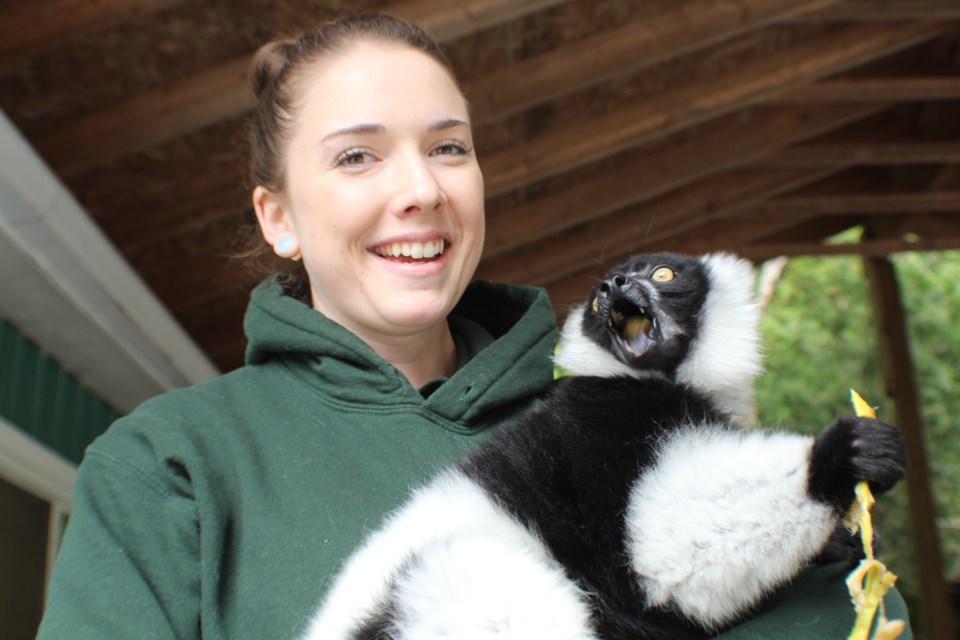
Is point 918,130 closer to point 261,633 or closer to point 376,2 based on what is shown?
point 376,2

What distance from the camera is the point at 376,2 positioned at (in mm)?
3645

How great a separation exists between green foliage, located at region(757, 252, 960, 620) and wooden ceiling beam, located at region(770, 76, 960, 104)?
1022 centimetres

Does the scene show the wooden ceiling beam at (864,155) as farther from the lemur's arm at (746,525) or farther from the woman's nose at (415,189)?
the lemur's arm at (746,525)

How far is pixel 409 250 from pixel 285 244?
0.38 m

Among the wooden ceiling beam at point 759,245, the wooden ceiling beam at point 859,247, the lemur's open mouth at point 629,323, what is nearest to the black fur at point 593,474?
the lemur's open mouth at point 629,323

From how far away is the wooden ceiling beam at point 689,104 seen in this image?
5.11 metres

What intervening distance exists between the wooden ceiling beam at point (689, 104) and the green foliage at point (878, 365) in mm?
10911

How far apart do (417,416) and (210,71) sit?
1902mm

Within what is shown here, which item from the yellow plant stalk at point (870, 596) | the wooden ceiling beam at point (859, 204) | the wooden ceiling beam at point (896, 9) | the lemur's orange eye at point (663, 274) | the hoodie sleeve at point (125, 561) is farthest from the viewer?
the wooden ceiling beam at point (859, 204)

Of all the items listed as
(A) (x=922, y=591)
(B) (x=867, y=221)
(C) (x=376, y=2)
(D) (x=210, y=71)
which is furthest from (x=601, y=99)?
(A) (x=922, y=591)

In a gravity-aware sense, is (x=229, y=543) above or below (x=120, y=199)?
below

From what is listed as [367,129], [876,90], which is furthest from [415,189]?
[876,90]

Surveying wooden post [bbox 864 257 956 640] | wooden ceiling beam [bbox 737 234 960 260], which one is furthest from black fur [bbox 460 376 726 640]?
wooden post [bbox 864 257 956 640]

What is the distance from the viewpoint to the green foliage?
16.8 meters
